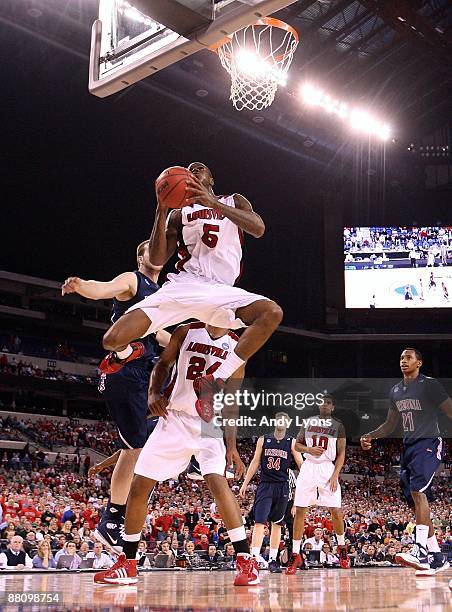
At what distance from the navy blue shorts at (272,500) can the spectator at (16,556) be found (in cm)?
330

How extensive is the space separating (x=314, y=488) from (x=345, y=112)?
662 inches

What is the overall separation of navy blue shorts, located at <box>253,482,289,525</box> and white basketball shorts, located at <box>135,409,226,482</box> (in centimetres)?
524

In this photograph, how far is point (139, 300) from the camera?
5547mm

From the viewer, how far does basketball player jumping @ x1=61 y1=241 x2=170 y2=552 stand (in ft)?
17.6

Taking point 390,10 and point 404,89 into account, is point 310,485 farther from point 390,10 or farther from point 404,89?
point 404,89

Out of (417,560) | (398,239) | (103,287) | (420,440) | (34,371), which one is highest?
(398,239)

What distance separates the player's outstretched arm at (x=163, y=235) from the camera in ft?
15.1

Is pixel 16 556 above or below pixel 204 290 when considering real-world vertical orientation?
below

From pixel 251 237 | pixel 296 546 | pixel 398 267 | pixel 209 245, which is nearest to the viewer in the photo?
pixel 209 245

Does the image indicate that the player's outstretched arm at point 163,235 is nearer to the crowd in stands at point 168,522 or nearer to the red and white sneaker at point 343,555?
the crowd in stands at point 168,522

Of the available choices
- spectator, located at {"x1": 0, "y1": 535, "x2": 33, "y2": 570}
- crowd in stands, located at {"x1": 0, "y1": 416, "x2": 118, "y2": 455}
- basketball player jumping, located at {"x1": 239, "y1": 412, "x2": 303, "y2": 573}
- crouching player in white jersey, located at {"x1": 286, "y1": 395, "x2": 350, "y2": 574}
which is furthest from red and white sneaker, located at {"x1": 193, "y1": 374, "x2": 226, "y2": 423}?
crowd in stands, located at {"x1": 0, "y1": 416, "x2": 118, "y2": 455}

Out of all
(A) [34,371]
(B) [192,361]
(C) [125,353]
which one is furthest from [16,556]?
(A) [34,371]

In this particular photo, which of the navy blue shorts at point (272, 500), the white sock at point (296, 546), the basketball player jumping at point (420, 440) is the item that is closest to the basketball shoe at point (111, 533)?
the basketball player jumping at point (420, 440)

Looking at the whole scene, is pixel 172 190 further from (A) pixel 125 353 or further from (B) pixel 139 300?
(B) pixel 139 300
